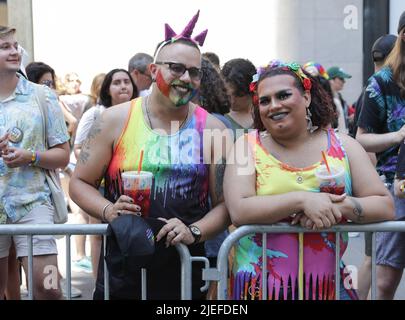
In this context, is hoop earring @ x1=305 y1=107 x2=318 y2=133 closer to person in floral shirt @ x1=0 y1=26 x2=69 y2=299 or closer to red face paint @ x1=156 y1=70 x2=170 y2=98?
red face paint @ x1=156 y1=70 x2=170 y2=98

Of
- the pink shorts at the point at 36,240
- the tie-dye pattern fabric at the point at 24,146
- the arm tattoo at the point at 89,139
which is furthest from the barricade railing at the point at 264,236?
the tie-dye pattern fabric at the point at 24,146

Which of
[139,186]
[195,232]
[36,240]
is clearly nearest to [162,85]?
[139,186]

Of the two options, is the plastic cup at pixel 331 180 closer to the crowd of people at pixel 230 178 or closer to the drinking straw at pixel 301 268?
the crowd of people at pixel 230 178

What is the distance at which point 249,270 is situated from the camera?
3.44m

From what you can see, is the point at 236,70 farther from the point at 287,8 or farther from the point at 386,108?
the point at 287,8

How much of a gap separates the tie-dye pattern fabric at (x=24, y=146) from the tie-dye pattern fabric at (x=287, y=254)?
1.55 meters

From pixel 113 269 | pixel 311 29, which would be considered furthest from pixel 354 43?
pixel 113 269

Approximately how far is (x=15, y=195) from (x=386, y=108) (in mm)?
2255

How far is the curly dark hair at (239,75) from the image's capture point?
17.6 feet

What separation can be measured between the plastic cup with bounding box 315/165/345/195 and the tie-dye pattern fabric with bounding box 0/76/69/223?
6.00 feet

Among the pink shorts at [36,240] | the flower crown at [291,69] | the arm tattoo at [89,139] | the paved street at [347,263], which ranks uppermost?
the flower crown at [291,69]

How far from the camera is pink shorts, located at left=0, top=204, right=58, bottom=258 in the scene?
436 cm

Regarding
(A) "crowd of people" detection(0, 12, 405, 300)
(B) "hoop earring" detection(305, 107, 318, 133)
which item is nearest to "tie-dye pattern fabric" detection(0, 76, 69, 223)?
(A) "crowd of people" detection(0, 12, 405, 300)
